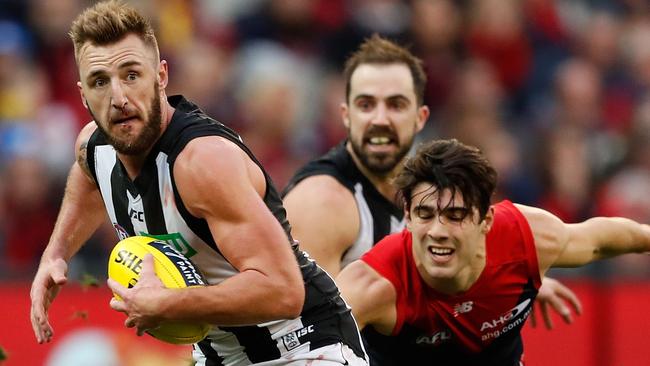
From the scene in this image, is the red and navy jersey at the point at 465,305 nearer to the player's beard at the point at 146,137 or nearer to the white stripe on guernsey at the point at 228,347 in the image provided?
the white stripe on guernsey at the point at 228,347

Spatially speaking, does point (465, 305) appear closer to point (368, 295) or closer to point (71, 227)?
point (368, 295)

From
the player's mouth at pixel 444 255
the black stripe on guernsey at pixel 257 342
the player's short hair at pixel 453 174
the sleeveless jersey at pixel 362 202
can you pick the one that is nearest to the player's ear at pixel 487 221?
the player's short hair at pixel 453 174

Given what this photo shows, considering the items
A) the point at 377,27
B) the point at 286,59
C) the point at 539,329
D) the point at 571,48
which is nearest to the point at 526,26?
the point at 571,48

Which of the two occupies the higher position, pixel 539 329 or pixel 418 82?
pixel 418 82

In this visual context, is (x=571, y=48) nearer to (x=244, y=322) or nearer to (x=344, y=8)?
(x=344, y=8)

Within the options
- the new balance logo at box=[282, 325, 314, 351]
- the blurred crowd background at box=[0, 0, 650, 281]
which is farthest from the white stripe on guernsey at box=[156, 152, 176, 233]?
the blurred crowd background at box=[0, 0, 650, 281]

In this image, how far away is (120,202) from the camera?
4840mm

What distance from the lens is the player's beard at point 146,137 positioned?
447 cm

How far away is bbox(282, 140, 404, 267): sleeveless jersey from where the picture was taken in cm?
655

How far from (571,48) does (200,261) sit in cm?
771

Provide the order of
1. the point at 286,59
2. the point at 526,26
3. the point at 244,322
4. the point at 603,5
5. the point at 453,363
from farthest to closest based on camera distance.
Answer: the point at 603,5 < the point at 526,26 < the point at 286,59 < the point at 453,363 < the point at 244,322

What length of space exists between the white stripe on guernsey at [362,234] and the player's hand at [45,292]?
1.75 metres

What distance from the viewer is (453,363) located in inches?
228

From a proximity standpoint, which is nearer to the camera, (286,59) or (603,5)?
(286,59)
